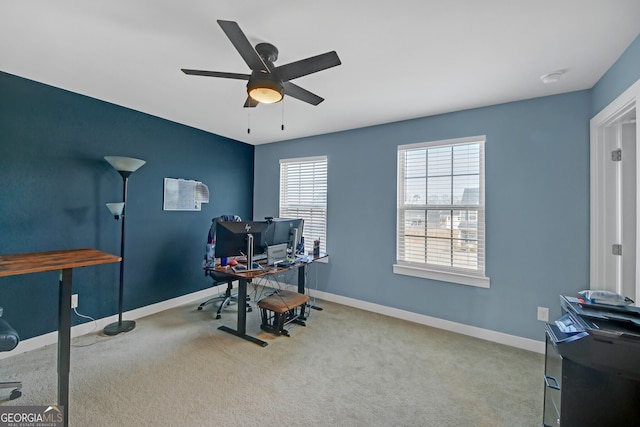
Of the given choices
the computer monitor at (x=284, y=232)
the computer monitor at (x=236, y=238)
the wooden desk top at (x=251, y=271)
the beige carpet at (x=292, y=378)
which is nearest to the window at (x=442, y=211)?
the beige carpet at (x=292, y=378)

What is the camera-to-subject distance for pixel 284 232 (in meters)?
3.28

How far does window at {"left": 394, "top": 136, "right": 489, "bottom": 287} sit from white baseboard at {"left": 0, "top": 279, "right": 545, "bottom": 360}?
0.51 metres

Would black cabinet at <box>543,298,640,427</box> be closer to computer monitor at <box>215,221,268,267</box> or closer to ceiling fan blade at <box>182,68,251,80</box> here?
ceiling fan blade at <box>182,68,251,80</box>

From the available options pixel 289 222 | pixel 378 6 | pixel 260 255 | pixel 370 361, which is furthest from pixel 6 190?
pixel 370 361

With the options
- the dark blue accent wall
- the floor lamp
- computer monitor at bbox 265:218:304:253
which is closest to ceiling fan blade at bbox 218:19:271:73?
computer monitor at bbox 265:218:304:253

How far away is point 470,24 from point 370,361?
8.76ft

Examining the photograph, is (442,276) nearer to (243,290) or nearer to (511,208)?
(511,208)

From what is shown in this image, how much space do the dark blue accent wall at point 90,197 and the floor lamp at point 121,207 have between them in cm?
19

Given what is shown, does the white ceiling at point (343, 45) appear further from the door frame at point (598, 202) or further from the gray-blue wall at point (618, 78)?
the door frame at point (598, 202)

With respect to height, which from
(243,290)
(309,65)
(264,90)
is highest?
(309,65)

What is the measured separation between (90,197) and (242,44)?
8.47ft

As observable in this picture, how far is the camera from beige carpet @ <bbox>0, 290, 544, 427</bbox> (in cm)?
176

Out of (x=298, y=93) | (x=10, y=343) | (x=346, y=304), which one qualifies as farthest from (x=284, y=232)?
(x=10, y=343)

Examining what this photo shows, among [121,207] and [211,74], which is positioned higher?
[211,74]
